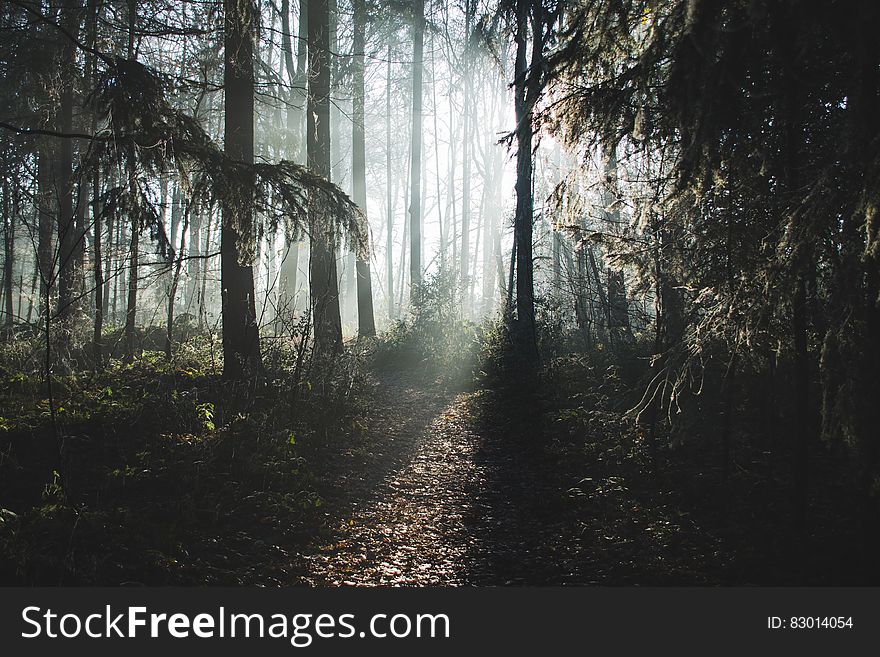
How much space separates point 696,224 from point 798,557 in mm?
2990

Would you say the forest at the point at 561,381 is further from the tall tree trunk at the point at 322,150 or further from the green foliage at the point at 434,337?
the green foliage at the point at 434,337

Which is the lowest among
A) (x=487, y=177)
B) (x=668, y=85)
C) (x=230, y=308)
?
(x=230, y=308)

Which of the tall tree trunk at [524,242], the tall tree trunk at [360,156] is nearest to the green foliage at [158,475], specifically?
the tall tree trunk at [524,242]

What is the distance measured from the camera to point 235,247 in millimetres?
7590

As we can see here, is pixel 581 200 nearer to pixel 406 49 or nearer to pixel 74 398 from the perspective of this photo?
pixel 74 398

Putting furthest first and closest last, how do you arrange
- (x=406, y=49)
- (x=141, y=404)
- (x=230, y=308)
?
(x=406, y=49)
(x=230, y=308)
(x=141, y=404)

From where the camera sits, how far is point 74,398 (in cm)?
692

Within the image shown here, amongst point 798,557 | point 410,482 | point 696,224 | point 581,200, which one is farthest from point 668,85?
point 410,482

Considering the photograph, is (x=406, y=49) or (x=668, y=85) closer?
(x=668, y=85)

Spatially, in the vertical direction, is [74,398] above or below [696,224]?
below

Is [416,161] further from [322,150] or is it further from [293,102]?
[322,150]

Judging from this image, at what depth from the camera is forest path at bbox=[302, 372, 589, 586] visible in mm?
4059

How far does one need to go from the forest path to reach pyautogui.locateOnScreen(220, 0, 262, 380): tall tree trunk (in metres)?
2.38

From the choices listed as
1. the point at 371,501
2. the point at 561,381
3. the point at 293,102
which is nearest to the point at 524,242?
the point at 561,381
